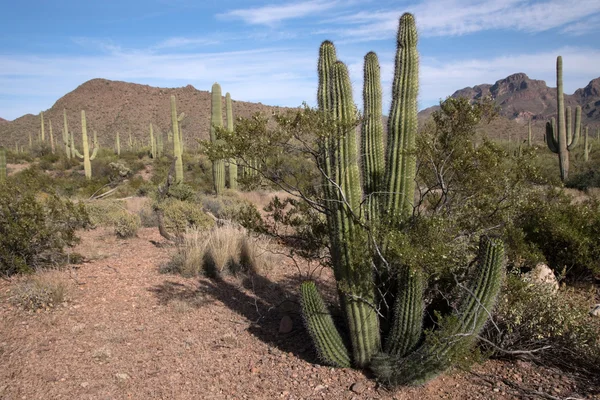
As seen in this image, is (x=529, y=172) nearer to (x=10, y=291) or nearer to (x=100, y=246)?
(x=10, y=291)

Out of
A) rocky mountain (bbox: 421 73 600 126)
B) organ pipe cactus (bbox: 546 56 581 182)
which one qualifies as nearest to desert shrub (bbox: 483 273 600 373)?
organ pipe cactus (bbox: 546 56 581 182)

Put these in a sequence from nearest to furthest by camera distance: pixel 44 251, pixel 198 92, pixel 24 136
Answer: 1. pixel 44 251
2. pixel 24 136
3. pixel 198 92

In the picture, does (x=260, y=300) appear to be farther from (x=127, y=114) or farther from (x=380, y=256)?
(x=127, y=114)

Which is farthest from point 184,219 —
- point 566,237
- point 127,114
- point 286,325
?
point 127,114

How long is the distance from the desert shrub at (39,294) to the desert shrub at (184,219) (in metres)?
4.29

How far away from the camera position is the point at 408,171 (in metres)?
5.28

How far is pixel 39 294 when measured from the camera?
6.57 metres

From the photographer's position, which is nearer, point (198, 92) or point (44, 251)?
point (44, 251)

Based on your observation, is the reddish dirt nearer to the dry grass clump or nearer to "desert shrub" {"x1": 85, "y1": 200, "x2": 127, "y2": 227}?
the dry grass clump

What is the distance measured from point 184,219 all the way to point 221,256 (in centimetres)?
326

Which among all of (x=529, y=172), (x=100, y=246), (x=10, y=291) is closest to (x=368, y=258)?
(x=529, y=172)

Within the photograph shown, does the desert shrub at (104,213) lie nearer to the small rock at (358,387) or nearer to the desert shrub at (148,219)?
the desert shrub at (148,219)

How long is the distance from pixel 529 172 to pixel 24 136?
205ft

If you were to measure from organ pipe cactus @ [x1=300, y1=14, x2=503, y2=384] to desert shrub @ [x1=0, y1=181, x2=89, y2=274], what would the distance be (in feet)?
16.7
